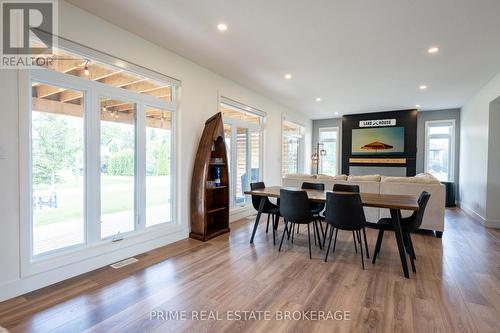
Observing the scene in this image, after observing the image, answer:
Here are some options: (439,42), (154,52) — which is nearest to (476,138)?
(439,42)

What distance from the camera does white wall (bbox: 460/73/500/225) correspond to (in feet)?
16.0

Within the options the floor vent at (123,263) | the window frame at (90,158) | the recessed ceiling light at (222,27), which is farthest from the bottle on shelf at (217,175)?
the recessed ceiling light at (222,27)

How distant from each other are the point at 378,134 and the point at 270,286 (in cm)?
703

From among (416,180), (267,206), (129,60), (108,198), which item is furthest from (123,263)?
(416,180)

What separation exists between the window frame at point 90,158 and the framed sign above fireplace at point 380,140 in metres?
6.34

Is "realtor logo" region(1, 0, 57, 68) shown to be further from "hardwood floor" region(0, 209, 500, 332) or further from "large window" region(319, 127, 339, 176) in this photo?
"large window" region(319, 127, 339, 176)

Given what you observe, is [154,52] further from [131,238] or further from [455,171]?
[455,171]

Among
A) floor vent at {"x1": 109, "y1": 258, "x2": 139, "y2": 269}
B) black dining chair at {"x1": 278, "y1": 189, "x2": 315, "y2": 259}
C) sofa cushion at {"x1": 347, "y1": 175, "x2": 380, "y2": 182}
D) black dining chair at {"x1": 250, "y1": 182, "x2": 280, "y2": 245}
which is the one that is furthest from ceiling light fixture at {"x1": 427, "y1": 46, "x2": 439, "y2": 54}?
floor vent at {"x1": 109, "y1": 258, "x2": 139, "y2": 269}

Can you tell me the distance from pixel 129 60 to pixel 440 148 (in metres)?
8.67

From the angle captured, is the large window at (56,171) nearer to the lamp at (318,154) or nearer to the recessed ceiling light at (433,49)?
the recessed ceiling light at (433,49)

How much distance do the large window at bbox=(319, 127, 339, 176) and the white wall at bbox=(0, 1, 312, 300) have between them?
4582 millimetres

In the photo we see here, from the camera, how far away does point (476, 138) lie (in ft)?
18.3

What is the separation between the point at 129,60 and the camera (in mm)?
3170

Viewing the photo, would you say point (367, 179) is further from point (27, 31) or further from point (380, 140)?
point (27, 31)
